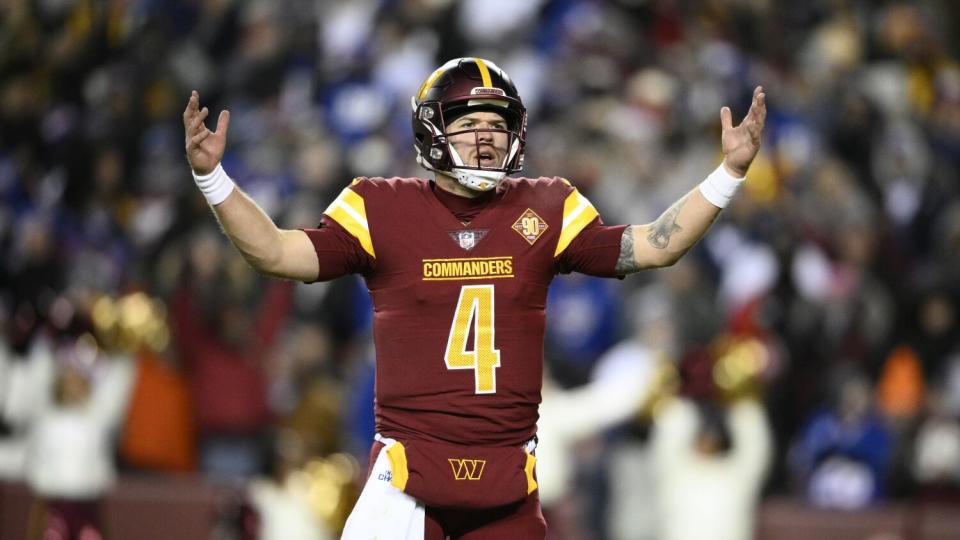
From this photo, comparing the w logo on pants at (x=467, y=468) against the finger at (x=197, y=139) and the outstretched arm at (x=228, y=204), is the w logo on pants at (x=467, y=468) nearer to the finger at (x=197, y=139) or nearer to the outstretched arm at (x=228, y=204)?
the outstretched arm at (x=228, y=204)

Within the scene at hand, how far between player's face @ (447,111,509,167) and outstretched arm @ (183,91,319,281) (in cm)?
61

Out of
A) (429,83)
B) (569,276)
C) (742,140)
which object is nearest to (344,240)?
(429,83)

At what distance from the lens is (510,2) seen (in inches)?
523

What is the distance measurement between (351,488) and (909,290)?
3643 mm

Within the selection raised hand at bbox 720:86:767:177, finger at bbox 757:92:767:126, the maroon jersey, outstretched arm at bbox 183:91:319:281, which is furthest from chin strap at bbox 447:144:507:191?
finger at bbox 757:92:767:126

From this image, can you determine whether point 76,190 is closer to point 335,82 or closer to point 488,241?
point 335,82

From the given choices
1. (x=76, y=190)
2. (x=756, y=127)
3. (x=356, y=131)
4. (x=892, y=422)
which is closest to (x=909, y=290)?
(x=892, y=422)

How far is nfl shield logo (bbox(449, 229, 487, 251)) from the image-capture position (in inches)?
190

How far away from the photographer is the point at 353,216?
486cm

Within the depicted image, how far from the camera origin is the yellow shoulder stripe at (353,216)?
4832mm

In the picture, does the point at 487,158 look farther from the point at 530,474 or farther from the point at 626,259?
the point at 530,474

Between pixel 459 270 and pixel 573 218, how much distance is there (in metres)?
0.42

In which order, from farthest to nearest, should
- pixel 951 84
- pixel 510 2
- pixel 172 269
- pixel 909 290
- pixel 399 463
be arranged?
pixel 510 2
pixel 951 84
pixel 172 269
pixel 909 290
pixel 399 463

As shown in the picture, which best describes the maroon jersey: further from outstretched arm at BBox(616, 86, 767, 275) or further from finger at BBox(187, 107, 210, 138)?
finger at BBox(187, 107, 210, 138)
